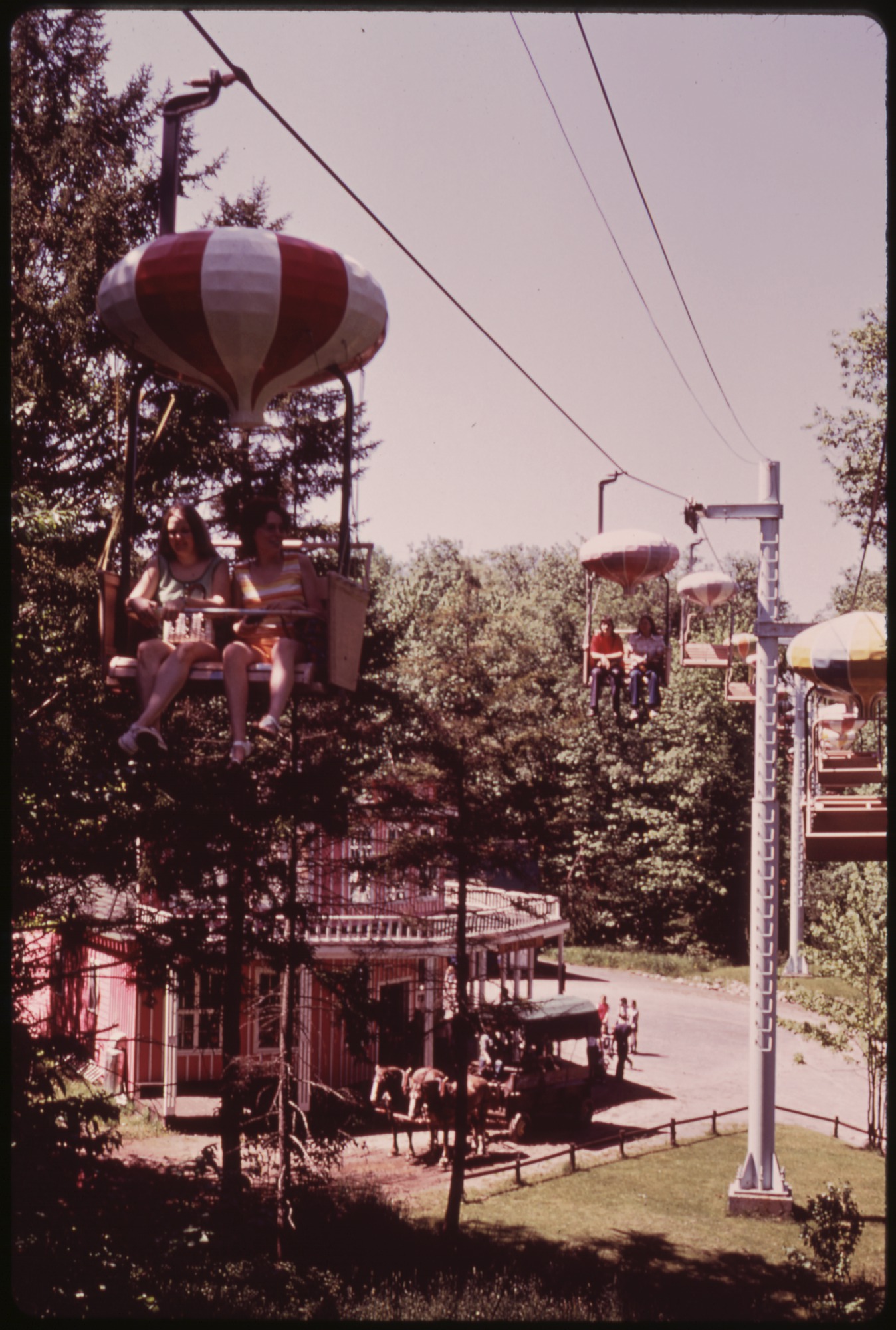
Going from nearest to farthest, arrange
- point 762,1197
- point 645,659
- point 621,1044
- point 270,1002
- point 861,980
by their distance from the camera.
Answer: point 645,659, point 762,1197, point 270,1002, point 861,980, point 621,1044

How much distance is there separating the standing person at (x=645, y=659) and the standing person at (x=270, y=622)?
854 cm

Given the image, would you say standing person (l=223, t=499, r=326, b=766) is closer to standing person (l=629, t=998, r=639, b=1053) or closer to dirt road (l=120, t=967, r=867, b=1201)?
dirt road (l=120, t=967, r=867, b=1201)

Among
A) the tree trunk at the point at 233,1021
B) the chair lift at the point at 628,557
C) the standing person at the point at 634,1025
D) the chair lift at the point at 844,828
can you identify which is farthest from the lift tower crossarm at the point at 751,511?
the standing person at the point at 634,1025

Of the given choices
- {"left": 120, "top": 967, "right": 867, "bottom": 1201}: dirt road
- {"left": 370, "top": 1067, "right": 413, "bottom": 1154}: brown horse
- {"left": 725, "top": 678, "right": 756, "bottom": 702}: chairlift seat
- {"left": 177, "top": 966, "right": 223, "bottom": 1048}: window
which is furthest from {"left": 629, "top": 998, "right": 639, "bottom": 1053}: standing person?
{"left": 177, "top": 966, "right": 223, "bottom": 1048}: window

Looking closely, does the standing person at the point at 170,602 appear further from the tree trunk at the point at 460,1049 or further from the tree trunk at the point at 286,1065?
the tree trunk at the point at 460,1049

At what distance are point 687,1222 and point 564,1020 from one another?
5.79 m

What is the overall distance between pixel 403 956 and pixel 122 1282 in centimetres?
1197

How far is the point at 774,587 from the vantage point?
14.0m

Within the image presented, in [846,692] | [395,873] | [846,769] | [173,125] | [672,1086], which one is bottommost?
[672,1086]

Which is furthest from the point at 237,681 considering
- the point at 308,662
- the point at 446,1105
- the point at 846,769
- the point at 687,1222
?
the point at 446,1105

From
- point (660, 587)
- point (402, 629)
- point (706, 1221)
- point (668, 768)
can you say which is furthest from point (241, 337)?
point (660, 587)

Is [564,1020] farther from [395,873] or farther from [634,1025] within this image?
[395,873]

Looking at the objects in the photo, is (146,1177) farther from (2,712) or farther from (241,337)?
(241,337)

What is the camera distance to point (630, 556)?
40.3 ft
